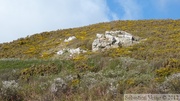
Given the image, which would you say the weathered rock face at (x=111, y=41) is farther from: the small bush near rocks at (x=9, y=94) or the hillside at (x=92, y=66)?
the small bush near rocks at (x=9, y=94)

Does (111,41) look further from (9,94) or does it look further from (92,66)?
(9,94)

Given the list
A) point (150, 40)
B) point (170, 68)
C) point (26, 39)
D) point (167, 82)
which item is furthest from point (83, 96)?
point (26, 39)

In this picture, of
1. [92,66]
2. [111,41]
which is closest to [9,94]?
[92,66]

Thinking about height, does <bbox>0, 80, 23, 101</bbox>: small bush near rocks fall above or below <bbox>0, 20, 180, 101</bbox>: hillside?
below

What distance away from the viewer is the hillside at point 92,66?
30.4 feet

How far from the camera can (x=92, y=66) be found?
16.2 m

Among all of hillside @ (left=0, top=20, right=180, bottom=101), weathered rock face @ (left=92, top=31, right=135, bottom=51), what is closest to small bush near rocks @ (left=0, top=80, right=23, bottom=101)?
hillside @ (left=0, top=20, right=180, bottom=101)

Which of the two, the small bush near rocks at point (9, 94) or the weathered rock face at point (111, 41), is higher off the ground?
the weathered rock face at point (111, 41)

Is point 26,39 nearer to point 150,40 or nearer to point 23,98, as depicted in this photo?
point 150,40

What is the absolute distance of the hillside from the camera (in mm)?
9273

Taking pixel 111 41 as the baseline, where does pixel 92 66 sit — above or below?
below

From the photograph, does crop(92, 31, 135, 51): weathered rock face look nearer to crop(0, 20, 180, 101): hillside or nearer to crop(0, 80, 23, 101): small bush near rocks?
crop(0, 20, 180, 101): hillside

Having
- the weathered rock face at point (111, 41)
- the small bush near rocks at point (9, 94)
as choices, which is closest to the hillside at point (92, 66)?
the small bush near rocks at point (9, 94)

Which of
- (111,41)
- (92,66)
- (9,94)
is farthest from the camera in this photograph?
(111,41)
